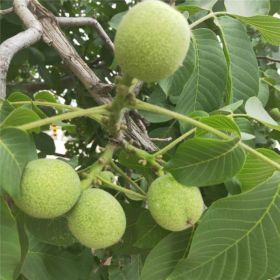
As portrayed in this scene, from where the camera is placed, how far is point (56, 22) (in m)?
1.17

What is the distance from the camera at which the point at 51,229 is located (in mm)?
940

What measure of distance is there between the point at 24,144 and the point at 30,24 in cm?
39

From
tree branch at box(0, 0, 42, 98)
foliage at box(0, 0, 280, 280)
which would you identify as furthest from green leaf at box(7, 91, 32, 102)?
tree branch at box(0, 0, 42, 98)

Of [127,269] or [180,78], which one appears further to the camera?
[127,269]

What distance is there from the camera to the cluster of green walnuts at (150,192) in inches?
25.8

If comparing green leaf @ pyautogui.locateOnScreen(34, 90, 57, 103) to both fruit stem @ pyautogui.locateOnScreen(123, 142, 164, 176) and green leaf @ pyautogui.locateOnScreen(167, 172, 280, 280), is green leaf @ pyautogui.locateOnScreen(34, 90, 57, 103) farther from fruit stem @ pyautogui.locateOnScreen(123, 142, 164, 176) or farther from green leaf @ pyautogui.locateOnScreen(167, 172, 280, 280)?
green leaf @ pyautogui.locateOnScreen(167, 172, 280, 280)

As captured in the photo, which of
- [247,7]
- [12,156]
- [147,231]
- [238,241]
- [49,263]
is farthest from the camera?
[247,7]

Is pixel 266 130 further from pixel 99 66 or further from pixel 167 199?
pixel 167 199

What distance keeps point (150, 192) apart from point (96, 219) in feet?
0.38

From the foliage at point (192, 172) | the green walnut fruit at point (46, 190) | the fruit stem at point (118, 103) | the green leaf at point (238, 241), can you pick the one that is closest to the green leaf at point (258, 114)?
the foliage at point (192, 172)

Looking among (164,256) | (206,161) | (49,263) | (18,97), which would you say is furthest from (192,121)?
(49,263)

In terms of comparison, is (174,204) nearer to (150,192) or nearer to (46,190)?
(150,192)

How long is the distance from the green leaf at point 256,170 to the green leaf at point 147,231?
206 mm

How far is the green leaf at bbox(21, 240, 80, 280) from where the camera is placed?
1044mm
